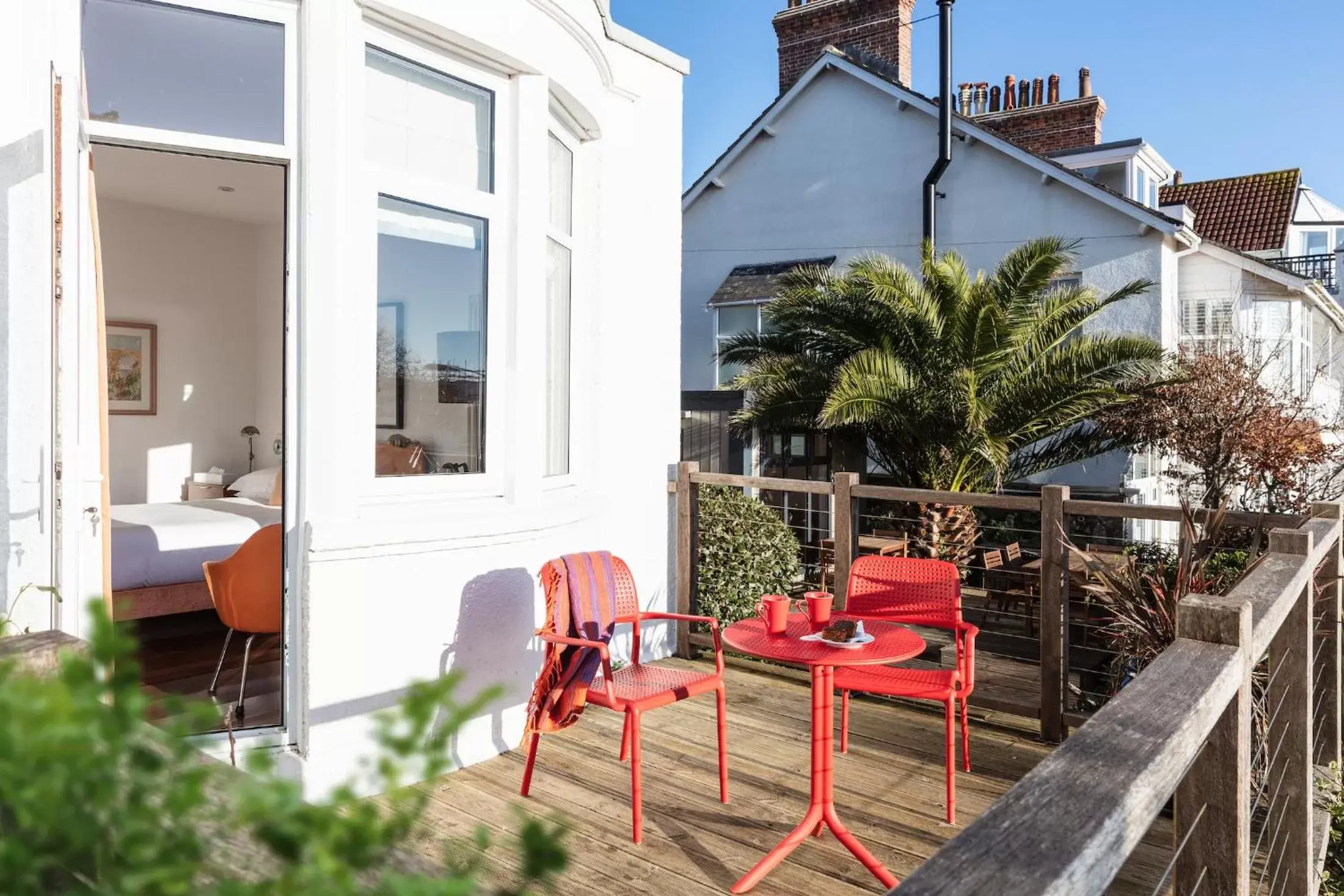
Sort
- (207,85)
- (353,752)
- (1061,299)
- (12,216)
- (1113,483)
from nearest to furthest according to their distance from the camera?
(12,216) → (207,85) → (353,752) → (1061,299) → (1113,483)

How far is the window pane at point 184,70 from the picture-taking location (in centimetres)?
333

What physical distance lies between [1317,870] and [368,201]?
4.05 m

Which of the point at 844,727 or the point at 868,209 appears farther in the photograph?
the point at 868,209

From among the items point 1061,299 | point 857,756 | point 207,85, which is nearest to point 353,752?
point 857,756

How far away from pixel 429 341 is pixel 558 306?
3.15 feet

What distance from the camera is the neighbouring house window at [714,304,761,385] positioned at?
44.9 feet

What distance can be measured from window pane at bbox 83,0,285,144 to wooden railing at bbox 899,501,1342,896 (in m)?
3.41

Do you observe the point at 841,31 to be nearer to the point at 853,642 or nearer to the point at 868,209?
the point at 868,209

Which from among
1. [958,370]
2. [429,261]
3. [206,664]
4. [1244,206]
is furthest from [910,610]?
[1244,206]

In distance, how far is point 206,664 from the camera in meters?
5.22

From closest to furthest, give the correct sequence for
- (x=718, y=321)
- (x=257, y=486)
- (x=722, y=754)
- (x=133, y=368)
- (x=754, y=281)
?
(x=722, y=754) < (x=257, y=486) < (x=133, y=368) < (x=754, y=281) < (x=718, y=321)

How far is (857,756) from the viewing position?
13.9 feet

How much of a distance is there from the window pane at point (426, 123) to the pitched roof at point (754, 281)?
30.2 ft

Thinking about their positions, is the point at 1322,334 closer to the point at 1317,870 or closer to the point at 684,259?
the point at 684,259
